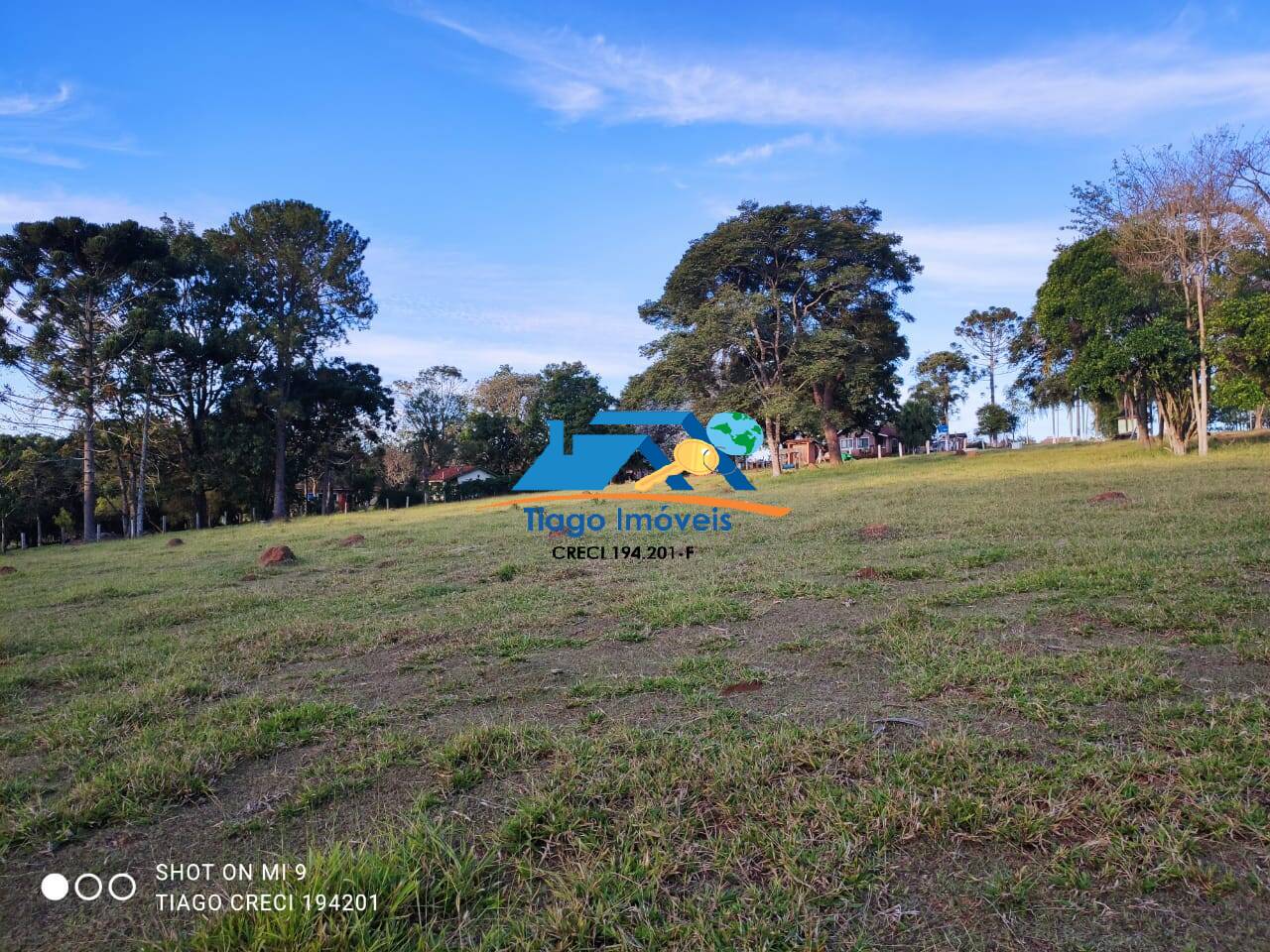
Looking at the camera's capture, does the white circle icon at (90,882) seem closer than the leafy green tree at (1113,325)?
Yes

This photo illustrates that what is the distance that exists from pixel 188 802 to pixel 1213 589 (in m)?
5.85

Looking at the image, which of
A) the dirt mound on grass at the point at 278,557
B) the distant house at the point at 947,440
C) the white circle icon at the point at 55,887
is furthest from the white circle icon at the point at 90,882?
the distant house at the point at 947,440

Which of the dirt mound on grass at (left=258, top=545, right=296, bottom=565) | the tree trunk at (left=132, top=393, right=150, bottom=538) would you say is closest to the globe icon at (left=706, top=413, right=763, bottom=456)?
the dirt mound on grass at (left=258, top=545, right=296, bottom=565)

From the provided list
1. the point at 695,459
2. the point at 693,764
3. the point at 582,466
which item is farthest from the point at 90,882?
the point at 695,459

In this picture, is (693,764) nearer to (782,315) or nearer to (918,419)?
(782,315)

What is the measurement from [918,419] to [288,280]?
43.7m

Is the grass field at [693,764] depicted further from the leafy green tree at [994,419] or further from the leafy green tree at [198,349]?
the leafy green tree at [994,419]

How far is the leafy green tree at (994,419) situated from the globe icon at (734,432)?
33.9 m

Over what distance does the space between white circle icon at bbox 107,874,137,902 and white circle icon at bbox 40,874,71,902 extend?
0.11 metres

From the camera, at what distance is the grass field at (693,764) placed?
1725 mm

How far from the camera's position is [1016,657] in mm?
3443

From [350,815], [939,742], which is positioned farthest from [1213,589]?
[350,815]

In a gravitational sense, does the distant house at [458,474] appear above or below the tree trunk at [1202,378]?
below

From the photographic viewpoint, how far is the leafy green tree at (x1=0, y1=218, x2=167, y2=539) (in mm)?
21750
